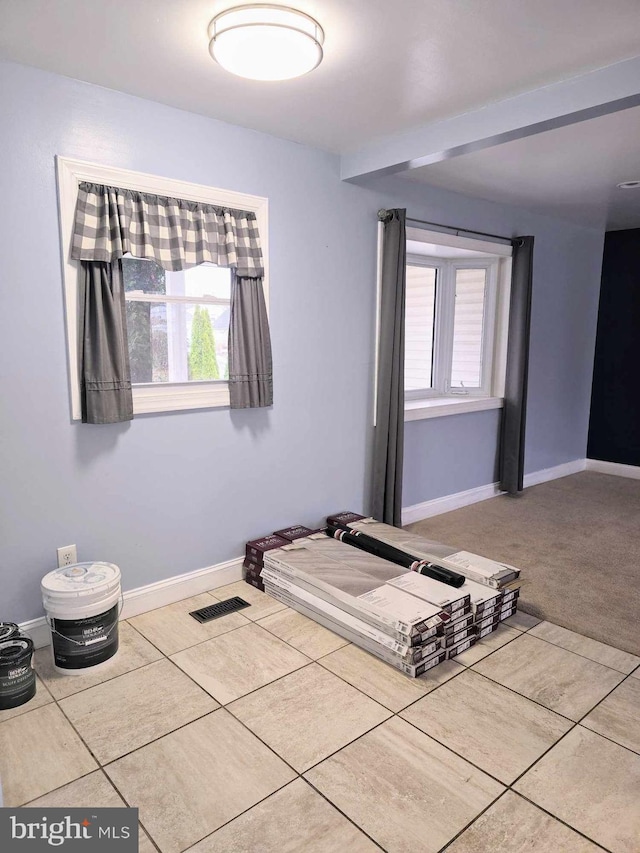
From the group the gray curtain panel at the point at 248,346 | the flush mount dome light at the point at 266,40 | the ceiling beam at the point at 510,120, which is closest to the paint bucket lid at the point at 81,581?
the gray curtain panel at the point at 248,346

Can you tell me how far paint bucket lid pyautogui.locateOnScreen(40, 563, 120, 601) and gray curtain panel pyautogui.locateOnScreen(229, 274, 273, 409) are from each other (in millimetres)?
1035

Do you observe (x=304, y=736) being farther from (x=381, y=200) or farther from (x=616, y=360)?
(x=616, y=360)

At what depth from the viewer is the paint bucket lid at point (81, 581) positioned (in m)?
2.30

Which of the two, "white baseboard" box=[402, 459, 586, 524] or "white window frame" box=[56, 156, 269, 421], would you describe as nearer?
"white window frame" box=[56, 156, 269, 421]

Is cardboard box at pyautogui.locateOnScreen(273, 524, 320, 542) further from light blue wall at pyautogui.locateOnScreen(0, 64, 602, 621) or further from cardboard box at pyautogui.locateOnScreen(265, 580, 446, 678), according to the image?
cardboard box at pyautogui.locateOnScreen(265, 580, 446, 678)

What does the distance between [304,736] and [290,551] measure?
1154 mm

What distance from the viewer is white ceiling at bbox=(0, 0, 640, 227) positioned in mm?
1847

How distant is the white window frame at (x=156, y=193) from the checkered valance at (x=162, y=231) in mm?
35

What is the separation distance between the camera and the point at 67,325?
8.12ft

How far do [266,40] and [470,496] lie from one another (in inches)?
146

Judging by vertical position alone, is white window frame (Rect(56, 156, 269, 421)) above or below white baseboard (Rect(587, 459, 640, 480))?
above

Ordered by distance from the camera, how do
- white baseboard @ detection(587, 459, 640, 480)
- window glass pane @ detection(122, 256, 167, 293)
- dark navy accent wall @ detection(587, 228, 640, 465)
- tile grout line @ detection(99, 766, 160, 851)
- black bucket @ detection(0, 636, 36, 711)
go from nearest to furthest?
tile grout line @ detection(99, 766, 160, 851), black bucket @ detection(0, 636, 36, 711), window glass pane @ detection(122, 256, 167, 293), dark navy accent wall @ detection(587, 228, 640, 465), white baseboard @ detection(587, 459, 640, 480)

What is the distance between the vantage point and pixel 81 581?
2.37 metres

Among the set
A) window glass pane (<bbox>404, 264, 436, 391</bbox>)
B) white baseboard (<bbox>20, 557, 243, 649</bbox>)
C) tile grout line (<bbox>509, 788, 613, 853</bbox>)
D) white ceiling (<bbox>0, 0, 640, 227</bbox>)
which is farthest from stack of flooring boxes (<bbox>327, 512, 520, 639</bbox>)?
white ceiling (<bbox>0, 0, 640, 227</bbox>)
